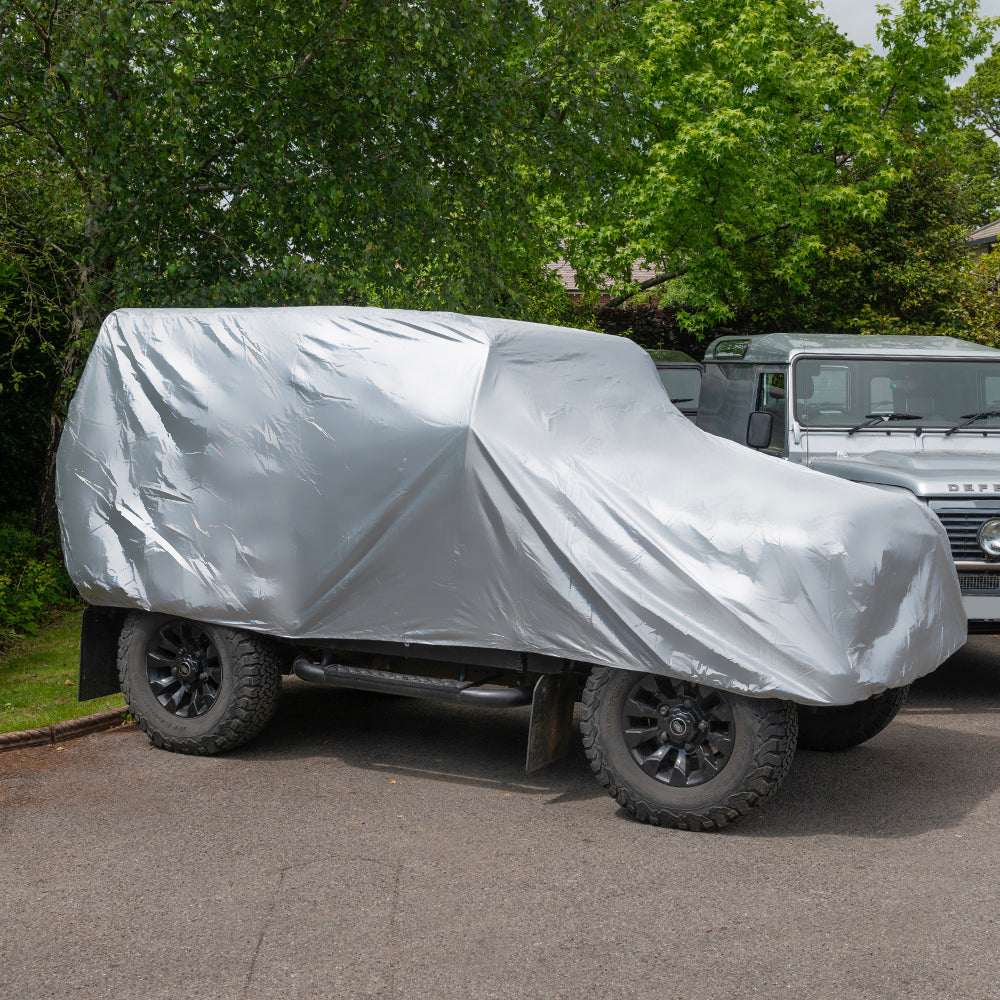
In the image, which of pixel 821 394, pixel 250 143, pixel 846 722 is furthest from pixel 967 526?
pixel 250 143

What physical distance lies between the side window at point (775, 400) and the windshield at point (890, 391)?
0.44 ft

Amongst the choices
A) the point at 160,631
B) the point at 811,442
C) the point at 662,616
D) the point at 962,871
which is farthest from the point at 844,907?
the point at 811,442

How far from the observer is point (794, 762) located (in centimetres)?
611

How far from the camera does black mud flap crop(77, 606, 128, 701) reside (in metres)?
6.59

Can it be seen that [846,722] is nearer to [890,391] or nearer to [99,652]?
[890,391]

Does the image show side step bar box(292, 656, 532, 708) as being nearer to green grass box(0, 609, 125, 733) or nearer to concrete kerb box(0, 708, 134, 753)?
concrete kerb box(0, 708, 134, 753)

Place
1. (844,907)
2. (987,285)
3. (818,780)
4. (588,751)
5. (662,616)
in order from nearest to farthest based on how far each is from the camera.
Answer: (844,907) → (662,616) → (588,751) → (818,780) → (987,285)

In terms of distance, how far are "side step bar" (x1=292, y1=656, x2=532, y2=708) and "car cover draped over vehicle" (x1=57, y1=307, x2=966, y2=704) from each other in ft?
0.79

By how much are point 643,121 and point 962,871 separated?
61.6 feet

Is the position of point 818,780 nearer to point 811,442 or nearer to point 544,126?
point 811,442

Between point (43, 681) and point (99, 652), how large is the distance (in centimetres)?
185

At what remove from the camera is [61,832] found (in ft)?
16.7

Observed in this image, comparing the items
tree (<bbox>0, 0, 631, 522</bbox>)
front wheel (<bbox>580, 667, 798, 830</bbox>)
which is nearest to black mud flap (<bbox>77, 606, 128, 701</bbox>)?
front wheel (<bbox>580, 667, 798, 830</bbox>)

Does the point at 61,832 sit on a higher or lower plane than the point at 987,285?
lower
